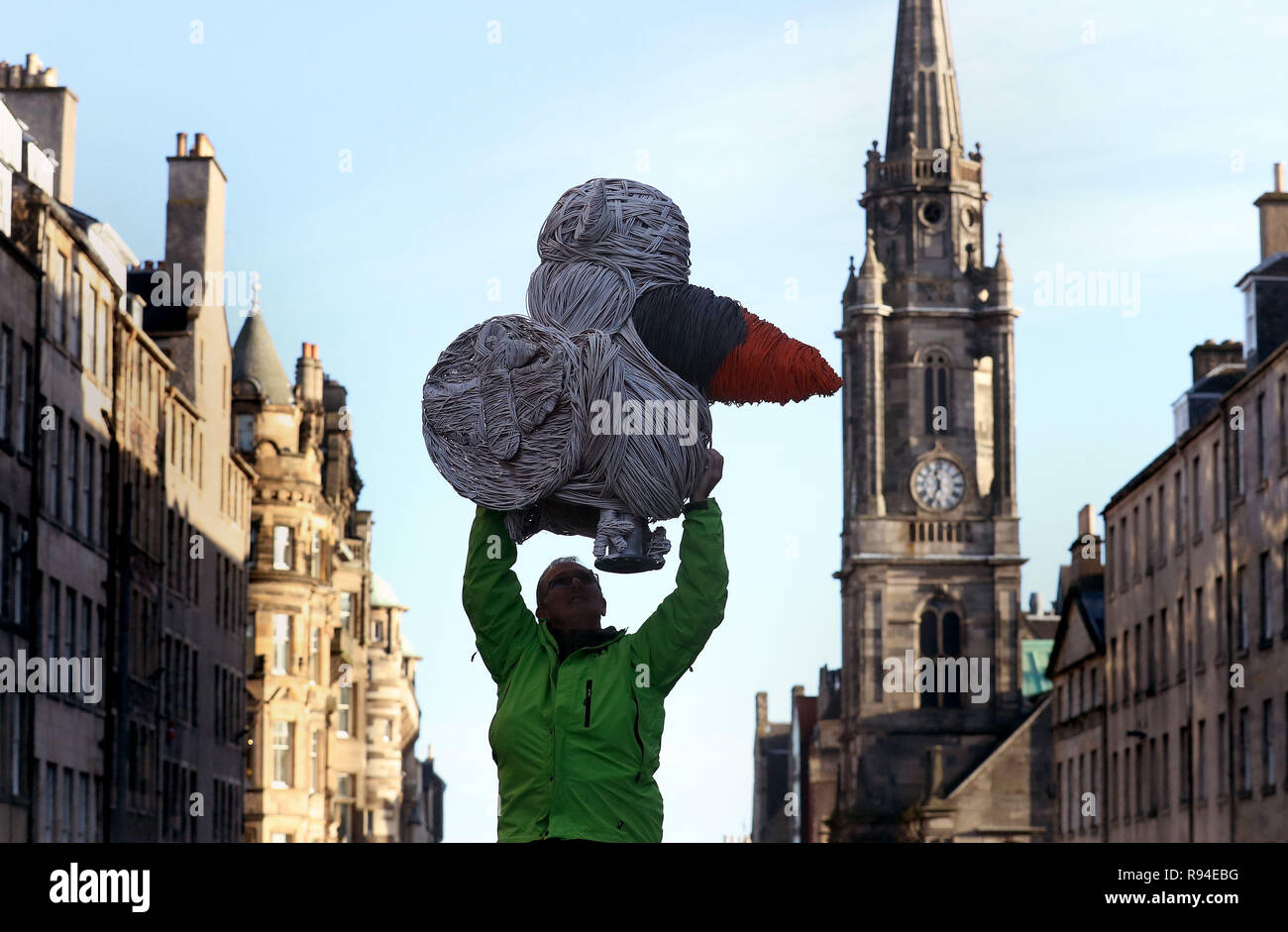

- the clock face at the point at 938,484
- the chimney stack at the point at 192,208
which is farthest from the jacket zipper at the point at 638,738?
the clock face at the point at 938,484

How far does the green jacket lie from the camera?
7.85 meters

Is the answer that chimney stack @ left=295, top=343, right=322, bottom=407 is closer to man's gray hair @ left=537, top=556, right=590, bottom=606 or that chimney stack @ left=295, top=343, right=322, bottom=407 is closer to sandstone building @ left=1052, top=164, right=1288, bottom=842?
sandstone building @ left=1052, top=164, right=1288, bottom=842

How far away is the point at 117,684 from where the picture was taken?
46.3 metres

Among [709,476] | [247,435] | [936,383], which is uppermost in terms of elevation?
[936,383]

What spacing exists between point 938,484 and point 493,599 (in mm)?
106248

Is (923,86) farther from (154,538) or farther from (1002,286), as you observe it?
(154,538)

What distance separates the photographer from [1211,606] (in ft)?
179

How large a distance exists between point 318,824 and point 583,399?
2320 inches

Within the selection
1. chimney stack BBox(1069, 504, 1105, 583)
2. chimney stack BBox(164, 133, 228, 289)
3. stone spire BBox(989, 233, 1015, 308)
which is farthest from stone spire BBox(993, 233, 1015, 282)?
chimney stack BBox(164, 133, 228, 289)

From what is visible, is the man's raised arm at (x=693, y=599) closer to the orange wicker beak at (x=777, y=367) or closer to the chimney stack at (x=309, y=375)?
the orange wicker beak at (x=777, y=367)

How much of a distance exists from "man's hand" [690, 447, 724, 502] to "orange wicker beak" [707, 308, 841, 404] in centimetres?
26

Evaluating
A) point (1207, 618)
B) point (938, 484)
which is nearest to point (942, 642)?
point (938, 484)

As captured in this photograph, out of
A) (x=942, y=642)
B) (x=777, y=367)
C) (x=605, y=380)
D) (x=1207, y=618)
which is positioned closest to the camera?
(x=605, y=380)
